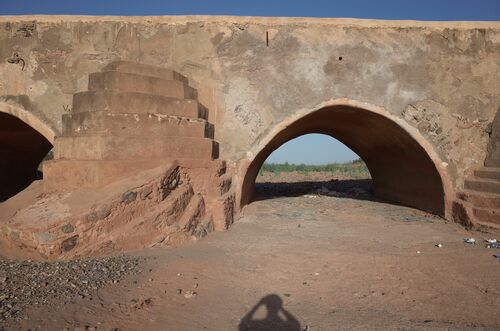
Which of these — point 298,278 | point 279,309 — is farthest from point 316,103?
point 279,309

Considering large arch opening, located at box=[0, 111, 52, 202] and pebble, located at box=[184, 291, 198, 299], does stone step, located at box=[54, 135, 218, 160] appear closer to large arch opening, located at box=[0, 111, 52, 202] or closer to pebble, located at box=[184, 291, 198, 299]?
pebble, located at box=[184, 291, 198, 299]

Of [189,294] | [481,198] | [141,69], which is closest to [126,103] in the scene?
[141,69]

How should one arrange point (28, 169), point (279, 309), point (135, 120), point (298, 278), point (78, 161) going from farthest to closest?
point (28, 169) < point (135, 120) < point (78, 161) < point (298, 278) < point (279, 309)

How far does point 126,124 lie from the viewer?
4902 mm

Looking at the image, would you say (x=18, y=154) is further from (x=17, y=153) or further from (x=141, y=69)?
(x=141, y=69)

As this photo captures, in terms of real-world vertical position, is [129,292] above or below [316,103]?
below

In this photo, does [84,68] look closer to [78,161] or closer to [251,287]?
[78,161]

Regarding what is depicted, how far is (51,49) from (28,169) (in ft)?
17.1

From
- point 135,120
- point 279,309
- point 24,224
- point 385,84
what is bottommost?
point 279,309

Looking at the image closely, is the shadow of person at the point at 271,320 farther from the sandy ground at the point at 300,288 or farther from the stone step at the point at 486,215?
the stone step at the point at 486,215

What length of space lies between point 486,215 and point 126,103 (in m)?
5.58

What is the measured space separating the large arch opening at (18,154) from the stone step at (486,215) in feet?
28.8

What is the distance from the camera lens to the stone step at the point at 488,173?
6020 mm

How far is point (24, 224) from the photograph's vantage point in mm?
3764
